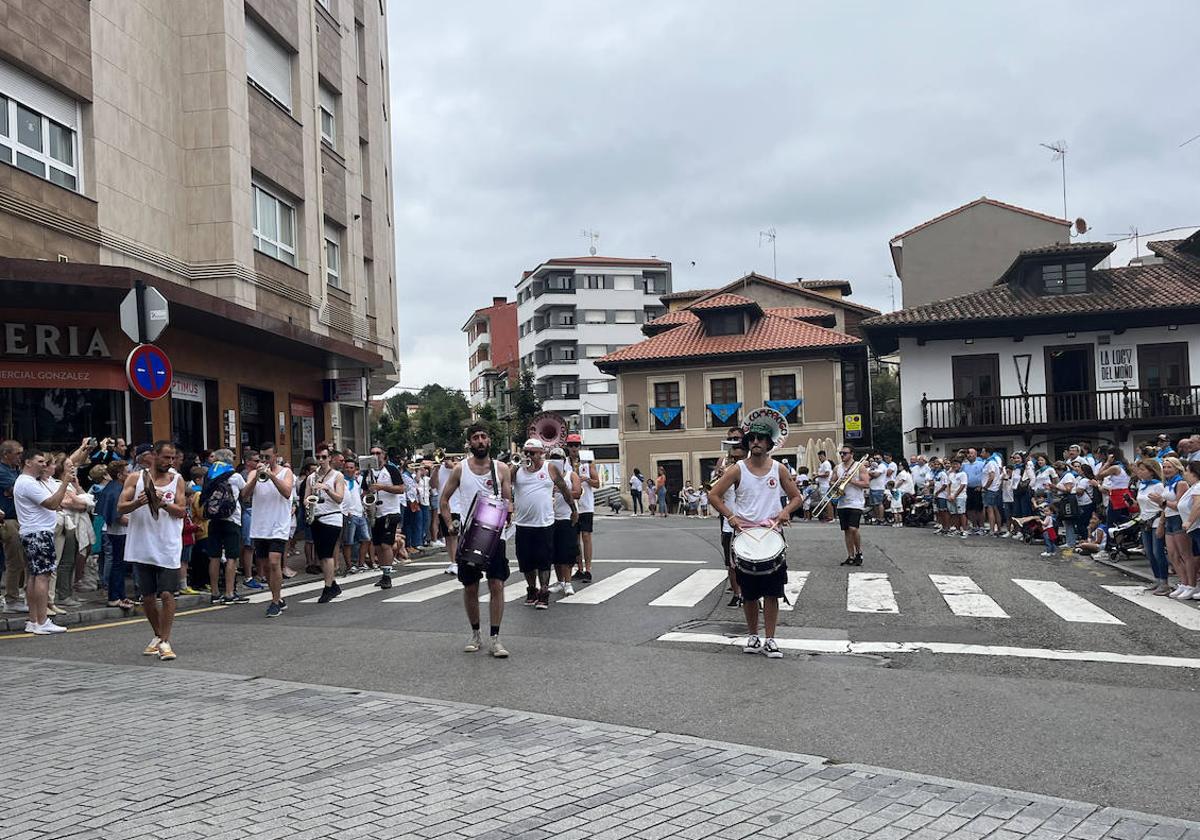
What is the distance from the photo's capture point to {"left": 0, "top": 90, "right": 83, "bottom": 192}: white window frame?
15773 mm

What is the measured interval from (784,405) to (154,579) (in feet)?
132

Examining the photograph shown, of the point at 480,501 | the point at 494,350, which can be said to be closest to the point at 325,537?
the point at 480,501

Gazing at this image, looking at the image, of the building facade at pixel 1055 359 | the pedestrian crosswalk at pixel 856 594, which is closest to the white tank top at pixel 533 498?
the pedestrian crosswalk at pixel 856 594

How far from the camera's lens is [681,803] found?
16.2 ft

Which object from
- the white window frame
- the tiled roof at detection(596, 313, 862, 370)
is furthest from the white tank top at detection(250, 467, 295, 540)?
the tiled roof at detection(596, 313, 862, 370)

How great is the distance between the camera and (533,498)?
11102mm

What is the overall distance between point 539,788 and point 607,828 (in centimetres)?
64

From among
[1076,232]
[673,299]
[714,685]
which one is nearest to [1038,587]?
[714,685]

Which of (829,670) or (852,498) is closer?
(829,670)

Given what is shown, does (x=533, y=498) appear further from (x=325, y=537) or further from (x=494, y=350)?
(x=494, y=350)

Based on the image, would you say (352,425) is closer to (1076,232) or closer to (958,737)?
(958,737)

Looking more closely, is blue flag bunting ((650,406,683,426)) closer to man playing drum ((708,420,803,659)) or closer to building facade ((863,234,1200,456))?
building facade ((863,234,1200,456))

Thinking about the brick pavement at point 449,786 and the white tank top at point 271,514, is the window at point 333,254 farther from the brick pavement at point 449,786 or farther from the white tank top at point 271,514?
the brick pavement at point 449,786

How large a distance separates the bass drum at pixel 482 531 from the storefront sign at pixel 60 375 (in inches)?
394
